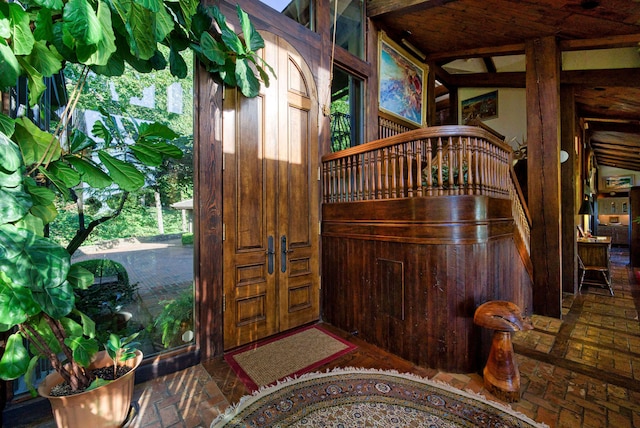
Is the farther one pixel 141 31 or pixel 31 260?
pixel 141 31

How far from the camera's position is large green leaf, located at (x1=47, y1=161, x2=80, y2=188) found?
5.15 feet

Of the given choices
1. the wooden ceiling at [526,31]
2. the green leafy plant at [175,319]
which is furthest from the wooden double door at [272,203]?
the wooden ceiling at [526,31]

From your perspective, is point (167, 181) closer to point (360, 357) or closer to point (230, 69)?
point (230, 69)

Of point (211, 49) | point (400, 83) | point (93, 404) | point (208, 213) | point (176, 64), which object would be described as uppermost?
point (400, 83)

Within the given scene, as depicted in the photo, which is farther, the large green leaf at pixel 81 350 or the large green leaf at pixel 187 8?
the large green leaf at pixel 187 8

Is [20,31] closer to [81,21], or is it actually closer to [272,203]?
[81,21]

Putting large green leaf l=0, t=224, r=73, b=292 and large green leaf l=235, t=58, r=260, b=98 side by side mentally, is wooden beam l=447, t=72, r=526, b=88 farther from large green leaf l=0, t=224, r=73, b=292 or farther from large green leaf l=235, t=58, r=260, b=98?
large green leaf l=0, t=224, r=73, b=292

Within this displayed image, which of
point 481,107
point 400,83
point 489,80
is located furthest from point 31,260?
point 481,107

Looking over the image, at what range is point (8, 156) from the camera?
121cm

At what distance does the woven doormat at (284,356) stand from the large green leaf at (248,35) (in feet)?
8.89

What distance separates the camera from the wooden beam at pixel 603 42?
352 cm

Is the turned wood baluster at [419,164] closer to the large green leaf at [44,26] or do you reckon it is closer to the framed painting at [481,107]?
the large green leaf at [44,26]

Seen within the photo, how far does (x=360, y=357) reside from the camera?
2498 mm

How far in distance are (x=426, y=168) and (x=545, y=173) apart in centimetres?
232
